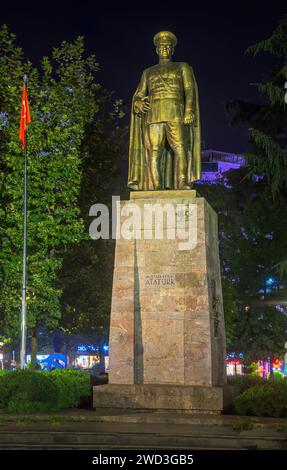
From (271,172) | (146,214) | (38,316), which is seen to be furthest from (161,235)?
(38,316)

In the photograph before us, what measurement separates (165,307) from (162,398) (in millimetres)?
2038

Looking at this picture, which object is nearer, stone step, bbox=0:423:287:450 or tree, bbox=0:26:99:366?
stone step, bbox=0:423:287:450

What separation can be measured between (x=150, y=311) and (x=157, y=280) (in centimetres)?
71

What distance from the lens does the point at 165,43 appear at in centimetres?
1930

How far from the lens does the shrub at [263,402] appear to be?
54.6ft

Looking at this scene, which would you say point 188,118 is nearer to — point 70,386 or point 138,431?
point 70,386

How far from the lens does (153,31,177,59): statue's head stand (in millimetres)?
19234

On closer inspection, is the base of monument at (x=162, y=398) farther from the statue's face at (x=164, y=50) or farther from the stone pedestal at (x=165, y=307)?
the statue's face at (x=164, y=50)

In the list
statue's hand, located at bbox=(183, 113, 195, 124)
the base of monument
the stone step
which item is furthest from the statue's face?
the stone step

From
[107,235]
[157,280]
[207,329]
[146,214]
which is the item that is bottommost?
[207,329]

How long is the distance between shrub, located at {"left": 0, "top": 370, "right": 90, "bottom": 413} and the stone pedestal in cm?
98

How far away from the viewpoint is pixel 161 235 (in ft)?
60.2

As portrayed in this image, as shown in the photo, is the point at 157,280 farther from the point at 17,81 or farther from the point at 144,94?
the point at 17,81

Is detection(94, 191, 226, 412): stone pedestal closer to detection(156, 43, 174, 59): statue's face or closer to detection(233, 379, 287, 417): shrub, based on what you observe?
detection(233, 379, 287, 417): shrub
